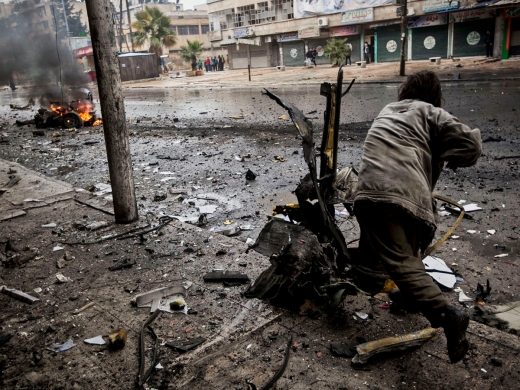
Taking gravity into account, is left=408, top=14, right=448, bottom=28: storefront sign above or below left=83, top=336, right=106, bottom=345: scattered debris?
above

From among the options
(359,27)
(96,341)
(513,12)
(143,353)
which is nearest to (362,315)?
(143,353)

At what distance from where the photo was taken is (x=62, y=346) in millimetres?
2727

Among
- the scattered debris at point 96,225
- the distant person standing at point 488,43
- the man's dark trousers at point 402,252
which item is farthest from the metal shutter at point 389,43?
→ the man's dark trousers at point 402,252

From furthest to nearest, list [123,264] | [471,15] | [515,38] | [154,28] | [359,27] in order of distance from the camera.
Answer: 1. [154,28]
2. [359,27]
3. [471,15]
4. [515,38]
5. [123,264]

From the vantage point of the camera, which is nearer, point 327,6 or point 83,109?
point 83,109

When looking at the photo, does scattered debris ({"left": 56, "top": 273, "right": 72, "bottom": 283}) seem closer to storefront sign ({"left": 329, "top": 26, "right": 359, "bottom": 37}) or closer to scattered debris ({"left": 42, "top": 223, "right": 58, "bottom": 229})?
scattered debris ({"left": 42, "top": 223, "right": 58, "bottom": 229})

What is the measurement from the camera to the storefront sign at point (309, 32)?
36.7 metres

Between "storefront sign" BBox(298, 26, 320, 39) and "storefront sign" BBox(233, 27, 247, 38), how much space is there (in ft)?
27.7

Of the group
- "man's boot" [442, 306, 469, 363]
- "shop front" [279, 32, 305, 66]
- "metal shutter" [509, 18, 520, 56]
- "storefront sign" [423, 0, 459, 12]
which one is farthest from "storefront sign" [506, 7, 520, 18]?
"man's boot" [442, 306, 469, 363]

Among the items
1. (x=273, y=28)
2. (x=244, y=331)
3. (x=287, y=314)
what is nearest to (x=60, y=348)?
(x=244, y=331)

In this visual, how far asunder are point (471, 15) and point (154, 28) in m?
28.9

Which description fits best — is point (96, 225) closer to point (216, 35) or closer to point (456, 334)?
point (456, 334)

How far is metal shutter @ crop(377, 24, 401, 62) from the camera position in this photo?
105 ft

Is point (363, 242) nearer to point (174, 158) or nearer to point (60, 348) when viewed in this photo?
point (60, 348)
